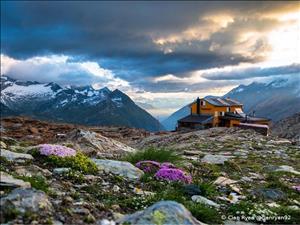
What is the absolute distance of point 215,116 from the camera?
79875 millimetres

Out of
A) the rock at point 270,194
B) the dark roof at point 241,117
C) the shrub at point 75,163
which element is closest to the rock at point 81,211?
the shrub at point 75,163

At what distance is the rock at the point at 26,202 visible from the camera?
271 inches

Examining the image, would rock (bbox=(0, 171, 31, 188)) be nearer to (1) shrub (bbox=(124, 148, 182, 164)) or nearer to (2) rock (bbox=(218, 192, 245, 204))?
(2) rock (bbox=(218, 192, 245, 204))

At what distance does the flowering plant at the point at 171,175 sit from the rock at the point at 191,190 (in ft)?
3.24

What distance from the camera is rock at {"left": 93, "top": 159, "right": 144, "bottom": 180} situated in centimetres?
1174

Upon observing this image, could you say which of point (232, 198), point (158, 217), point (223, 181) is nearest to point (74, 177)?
point (158, 217)

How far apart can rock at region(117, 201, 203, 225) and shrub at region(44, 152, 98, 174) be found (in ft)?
13.3

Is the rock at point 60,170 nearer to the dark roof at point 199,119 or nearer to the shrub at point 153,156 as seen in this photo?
the shrub at point 153,156

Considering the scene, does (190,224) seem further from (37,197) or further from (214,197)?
(214,197)

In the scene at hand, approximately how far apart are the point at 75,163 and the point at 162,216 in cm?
489

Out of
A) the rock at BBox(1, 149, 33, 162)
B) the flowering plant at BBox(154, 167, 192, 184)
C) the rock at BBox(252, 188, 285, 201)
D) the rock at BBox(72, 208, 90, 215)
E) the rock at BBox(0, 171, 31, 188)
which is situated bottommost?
the rock at BBox(252, 188, 285, 201)

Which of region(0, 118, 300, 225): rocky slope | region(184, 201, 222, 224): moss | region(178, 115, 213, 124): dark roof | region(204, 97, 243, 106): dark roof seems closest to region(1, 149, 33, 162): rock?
region(0, 118, 300, 225): rocky slope

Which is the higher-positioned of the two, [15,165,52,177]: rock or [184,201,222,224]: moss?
[15,165,52,177]: rock

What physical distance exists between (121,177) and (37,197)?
3.93 meters
